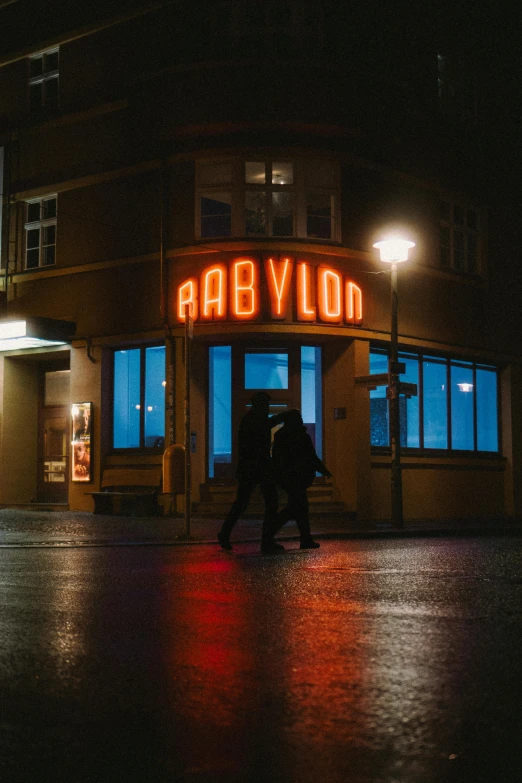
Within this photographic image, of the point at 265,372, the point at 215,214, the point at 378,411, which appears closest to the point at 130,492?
the point at 265,372

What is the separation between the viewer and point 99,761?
3828 mm

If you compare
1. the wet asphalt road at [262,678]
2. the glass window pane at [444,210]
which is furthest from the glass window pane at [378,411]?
the wet asphalt road at [262,678]

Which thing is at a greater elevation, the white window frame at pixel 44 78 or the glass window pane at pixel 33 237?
the white window frame at pixel 44 78

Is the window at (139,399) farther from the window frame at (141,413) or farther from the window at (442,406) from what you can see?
the window at (442,406)

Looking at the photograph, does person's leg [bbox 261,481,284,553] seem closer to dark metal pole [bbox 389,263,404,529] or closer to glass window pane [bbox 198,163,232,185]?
dark metal pole [bbox 389,263,404,529]

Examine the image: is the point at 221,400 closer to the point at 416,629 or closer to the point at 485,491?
the point at 485,491

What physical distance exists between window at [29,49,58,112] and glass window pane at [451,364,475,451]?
38.1 ft

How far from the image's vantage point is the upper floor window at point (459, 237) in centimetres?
2520

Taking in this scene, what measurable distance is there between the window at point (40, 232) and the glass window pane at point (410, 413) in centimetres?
860

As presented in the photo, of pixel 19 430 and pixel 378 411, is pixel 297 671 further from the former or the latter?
pixel 19 430

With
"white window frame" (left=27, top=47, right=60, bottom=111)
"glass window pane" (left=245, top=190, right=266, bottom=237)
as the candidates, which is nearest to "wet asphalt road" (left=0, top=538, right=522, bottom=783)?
"glass window pane" (left=245, top=190, right=266, bottom=237)

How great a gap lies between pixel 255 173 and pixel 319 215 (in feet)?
5.31

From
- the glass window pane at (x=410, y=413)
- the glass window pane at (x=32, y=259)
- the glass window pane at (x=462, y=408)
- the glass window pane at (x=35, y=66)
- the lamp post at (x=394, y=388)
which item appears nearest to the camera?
the lamp post at (x=394, y=388)

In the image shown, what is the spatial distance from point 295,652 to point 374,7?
20150 mm
